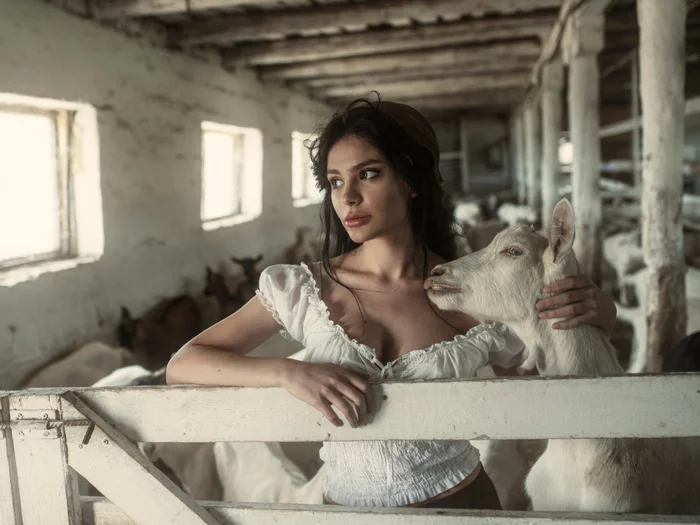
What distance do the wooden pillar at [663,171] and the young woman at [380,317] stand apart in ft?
8.13

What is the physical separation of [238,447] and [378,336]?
173 centimetres

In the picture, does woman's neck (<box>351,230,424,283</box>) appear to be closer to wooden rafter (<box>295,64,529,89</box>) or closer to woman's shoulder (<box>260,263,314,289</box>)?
woman's shoulder (<box>260,263,314,289</box>)

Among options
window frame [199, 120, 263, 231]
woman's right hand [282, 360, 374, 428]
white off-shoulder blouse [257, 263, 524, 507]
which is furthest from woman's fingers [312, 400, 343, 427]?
window frame [199, 120, 263, 231]

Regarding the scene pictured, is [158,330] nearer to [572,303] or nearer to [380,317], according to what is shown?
[380,317]

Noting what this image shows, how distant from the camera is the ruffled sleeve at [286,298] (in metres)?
1.71

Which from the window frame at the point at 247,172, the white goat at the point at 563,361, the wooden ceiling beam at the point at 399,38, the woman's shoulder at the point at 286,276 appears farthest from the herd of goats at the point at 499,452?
the wooden ceiling beam at the point at 399,38

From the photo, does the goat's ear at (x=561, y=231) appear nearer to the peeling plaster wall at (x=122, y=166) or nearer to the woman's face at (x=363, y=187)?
the woman's face at (x=363, y=187)

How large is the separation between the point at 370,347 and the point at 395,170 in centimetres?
46

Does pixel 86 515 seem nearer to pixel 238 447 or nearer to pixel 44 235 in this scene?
pixel 238 447

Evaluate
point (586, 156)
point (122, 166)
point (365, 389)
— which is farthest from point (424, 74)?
point (365, 389)

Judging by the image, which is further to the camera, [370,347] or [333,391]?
[370,347]

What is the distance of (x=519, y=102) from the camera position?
1631 cm

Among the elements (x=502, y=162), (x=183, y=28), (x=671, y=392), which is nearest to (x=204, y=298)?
(x=183, y=28)

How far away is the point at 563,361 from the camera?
167cm
